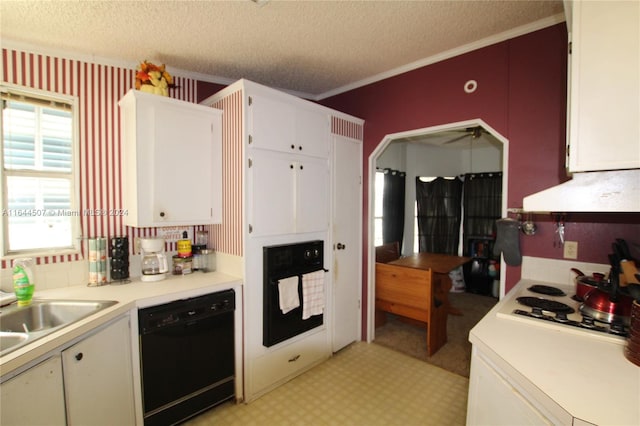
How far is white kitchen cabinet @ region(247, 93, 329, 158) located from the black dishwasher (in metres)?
1.17

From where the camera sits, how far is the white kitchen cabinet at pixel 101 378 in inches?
56.3

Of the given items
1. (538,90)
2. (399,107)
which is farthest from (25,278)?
(538,90)

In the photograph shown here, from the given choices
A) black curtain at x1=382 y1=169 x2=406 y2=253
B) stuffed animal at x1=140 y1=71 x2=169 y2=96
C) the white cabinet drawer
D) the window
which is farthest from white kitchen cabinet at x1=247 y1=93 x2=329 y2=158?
black curtain at x1=382 y1=169 x2=406 y2=253

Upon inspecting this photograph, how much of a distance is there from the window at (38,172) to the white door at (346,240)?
2.06 meters

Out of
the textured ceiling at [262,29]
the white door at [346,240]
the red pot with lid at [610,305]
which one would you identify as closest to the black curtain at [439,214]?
the white door at [346,240]

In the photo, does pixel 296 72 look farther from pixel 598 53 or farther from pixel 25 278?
pixel 25 278

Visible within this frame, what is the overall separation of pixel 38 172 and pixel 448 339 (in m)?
3.87

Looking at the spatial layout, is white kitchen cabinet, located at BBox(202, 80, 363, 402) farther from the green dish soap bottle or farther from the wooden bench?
the green dish soap bottle

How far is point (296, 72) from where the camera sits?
276 centimetres

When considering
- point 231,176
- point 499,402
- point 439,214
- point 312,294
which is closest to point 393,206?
point 439,214

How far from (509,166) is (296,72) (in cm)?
194

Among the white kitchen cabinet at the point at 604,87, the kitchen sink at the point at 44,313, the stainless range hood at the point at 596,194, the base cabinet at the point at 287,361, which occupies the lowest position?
the base cabinet at the point at 287,361

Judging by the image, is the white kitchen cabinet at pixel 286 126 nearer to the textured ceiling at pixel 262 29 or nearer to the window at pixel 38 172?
the textured ceiling at pixel 262 29

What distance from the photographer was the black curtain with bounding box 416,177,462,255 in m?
5.15
